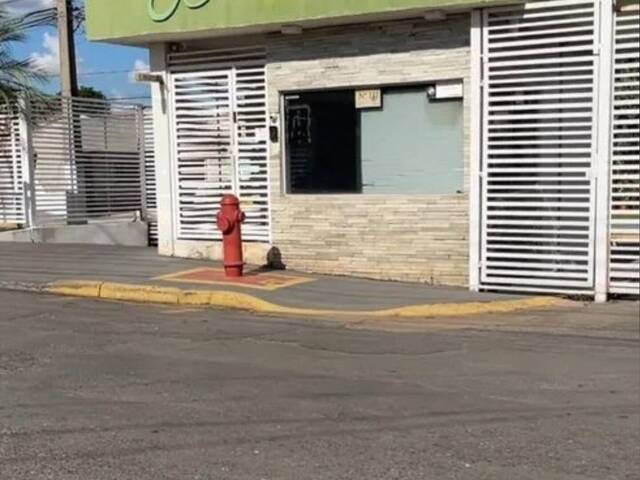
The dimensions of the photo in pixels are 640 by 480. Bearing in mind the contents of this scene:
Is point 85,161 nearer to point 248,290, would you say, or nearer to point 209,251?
point 209,251

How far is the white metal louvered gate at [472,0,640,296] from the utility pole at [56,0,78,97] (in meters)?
14.6

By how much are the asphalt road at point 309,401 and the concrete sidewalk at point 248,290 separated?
3.46 ft

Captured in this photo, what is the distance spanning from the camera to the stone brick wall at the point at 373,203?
11.7 meters

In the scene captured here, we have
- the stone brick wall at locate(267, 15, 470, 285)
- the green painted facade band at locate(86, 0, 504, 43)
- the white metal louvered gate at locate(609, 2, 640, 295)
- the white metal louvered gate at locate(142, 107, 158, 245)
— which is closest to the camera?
the white metal louvered gate at locate(609, 2, 640, 295)

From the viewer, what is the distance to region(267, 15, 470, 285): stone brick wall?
460 inches

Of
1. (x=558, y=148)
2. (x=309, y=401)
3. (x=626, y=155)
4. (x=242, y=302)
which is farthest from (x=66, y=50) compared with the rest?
(x=309, y=401)

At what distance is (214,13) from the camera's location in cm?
1234

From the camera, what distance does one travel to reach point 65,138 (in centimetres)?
1875

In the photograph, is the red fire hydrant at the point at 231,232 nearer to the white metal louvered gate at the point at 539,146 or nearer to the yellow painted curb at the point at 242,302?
the yellow painted curb at the point at 242,302

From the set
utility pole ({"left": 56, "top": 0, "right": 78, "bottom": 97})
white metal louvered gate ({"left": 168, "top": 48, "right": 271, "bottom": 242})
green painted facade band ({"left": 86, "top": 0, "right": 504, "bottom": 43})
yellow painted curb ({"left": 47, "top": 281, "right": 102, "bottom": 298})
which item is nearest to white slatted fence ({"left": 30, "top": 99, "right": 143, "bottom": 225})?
utility pole ({"left": 56, "top": 0, "right": 78, "bottom": 97})

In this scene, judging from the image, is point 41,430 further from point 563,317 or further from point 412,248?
point 412,248

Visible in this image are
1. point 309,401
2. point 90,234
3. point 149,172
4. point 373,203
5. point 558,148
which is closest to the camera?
point 309,401

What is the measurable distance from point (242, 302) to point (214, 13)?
440 cm

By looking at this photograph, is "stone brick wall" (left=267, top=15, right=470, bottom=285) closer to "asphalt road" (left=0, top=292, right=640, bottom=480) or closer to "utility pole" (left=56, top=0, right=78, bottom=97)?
"asphalt road" (left=0, top=292, right=640, bottom=480)
